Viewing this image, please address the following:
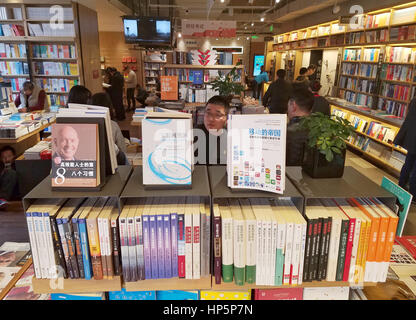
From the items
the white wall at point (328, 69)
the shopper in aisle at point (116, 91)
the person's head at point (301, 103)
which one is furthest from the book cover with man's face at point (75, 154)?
the shopper in aisle at point (116, 91)

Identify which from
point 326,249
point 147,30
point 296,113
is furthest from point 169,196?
point 147,30

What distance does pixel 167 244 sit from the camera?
1.47m

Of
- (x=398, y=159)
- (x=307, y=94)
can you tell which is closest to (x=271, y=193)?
(x=307, y=94)

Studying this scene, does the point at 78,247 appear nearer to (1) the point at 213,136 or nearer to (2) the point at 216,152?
(2) the point at 216,152

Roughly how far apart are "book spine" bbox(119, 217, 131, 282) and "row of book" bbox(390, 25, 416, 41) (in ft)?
19.6

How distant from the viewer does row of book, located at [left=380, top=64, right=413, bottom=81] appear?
18.6 ft

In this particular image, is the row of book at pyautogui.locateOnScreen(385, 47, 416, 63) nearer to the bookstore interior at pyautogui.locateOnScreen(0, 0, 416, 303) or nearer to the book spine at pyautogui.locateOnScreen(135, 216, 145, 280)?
the bookstore interior at pyautogui.locateOnScreen(0, 0, 416, 303)

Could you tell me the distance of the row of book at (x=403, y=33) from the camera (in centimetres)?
540

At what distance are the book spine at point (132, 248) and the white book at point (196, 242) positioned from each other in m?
0.27

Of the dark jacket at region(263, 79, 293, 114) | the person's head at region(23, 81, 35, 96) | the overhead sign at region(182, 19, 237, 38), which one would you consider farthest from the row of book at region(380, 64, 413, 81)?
the person's head at region(23, 81, 35, 96)

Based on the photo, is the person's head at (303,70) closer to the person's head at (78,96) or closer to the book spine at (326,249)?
the person's head at (78,96)

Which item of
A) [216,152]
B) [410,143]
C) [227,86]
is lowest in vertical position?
[410,143]

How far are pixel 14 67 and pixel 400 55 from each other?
8117mm
